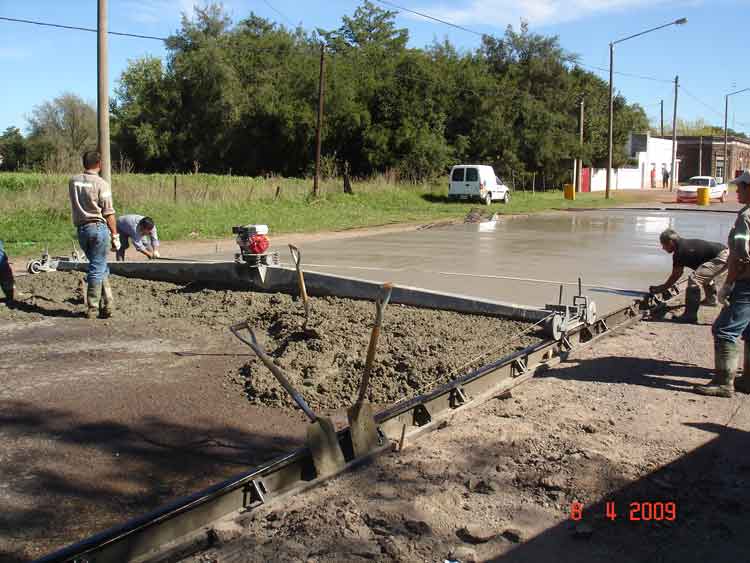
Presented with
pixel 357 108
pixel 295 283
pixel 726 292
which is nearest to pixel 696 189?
pixel 357 108

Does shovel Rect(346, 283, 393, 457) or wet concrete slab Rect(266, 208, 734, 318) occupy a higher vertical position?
wet concrete slab Rect(266, 208, 734, 318)

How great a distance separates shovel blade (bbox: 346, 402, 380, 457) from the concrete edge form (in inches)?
134

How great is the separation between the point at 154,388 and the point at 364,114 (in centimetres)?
3948

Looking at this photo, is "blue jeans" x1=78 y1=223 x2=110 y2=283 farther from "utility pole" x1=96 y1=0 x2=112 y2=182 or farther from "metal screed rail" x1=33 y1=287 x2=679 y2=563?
"utility pole" x1=96 y1=0 x2=112 y2=182

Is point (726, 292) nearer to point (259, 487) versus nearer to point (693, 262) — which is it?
point (693, 262)

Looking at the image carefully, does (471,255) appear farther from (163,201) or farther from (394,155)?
(394,155)

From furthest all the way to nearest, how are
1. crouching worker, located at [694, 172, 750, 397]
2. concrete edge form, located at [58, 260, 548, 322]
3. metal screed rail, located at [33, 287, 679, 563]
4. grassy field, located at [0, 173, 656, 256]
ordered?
grassy field, located at [0, 173, 656, 256] < concrete edge form, located at [58, 260, 548, 322] < crouching worker, located at [694, 172, 750, 397] < metal screed rail, located at [33, 287, 679, 563]

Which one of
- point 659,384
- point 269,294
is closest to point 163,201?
point 269,294

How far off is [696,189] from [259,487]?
43.7 metres

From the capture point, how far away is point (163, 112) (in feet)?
176

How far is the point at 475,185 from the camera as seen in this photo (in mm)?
35938

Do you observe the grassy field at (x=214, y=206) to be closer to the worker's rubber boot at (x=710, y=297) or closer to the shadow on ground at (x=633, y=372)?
the shadow on ground at (x=633, y=372)
